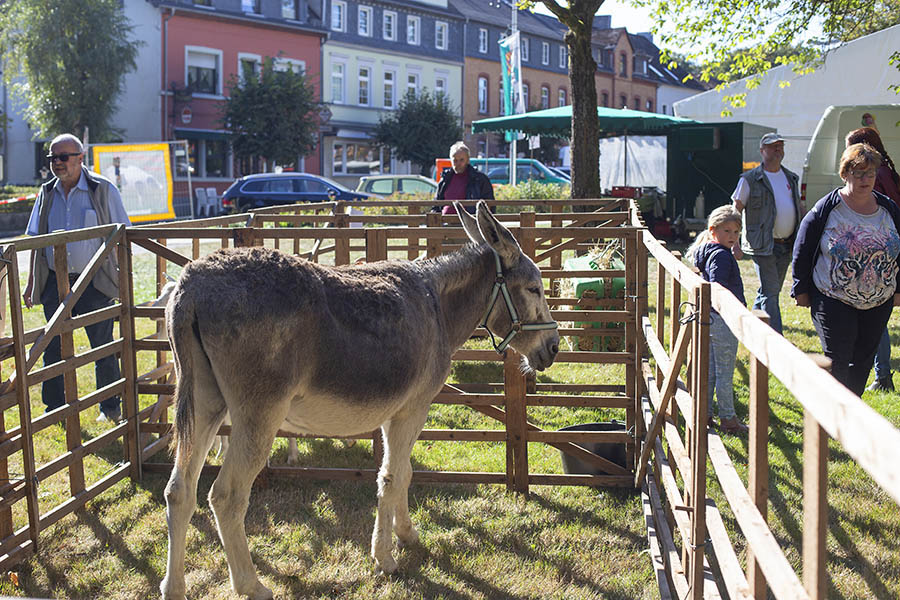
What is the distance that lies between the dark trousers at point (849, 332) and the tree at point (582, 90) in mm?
10171

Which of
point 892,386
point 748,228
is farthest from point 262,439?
point 892,386

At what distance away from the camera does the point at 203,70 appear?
138 ft

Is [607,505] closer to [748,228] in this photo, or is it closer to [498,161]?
[748,228]

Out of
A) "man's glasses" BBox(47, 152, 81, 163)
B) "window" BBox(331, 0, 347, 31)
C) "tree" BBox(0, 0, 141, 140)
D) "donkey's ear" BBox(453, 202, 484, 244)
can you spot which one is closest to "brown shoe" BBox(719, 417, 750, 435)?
"donkey's ear" BBox(453, 202, 484, 244)

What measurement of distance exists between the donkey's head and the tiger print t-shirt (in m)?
2.09

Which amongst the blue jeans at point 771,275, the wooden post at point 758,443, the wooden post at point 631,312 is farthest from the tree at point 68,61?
the wooden post at point 758,443

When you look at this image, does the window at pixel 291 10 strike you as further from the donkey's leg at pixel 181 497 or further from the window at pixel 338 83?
the donkey's leg at pixel 181 497

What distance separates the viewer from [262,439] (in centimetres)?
405

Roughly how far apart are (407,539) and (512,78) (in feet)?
76.3

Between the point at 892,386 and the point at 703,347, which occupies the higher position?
the point at 703,347

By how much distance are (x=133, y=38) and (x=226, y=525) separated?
132 ft

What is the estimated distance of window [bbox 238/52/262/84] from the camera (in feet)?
136

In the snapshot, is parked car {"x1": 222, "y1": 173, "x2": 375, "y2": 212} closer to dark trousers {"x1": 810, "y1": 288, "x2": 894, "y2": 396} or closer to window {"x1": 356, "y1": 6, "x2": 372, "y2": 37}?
window {"x1": 356, "y1": 6, "x2": 372, "y2": 37}

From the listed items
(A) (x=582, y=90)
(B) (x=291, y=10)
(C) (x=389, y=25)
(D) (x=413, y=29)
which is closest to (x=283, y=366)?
(A) (x=582, y=90)
